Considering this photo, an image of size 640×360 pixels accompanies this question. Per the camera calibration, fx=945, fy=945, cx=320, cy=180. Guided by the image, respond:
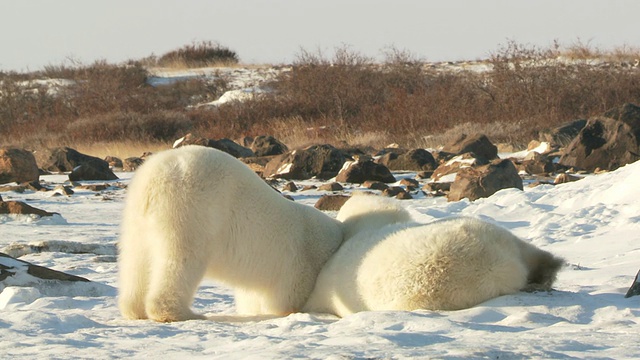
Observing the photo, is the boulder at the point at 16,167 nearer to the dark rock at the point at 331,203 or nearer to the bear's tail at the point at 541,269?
the dark rock at the point at 331,203

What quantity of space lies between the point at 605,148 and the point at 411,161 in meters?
3.27

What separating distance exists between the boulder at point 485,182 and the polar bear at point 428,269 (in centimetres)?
643

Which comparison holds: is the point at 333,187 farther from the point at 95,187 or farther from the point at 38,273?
the point at 38,273

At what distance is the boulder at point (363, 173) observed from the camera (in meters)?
14.2

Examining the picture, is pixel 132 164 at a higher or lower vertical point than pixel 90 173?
lower

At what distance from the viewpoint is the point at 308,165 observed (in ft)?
51.0

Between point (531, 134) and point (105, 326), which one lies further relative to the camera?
point (531, 134)

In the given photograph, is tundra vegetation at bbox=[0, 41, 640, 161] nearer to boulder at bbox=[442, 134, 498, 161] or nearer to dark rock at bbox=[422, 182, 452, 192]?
boulder at bbox=[442, 134, 498, 161]

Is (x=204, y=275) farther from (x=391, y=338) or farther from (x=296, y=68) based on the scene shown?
(x=296, y=68)

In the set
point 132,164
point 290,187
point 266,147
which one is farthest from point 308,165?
point 132,164

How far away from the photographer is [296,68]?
37.0m

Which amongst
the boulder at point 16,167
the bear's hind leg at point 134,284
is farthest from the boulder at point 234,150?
the bear's hind leg at point 134,284

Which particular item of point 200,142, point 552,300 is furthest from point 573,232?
point 200,142

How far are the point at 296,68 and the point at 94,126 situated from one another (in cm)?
1056
